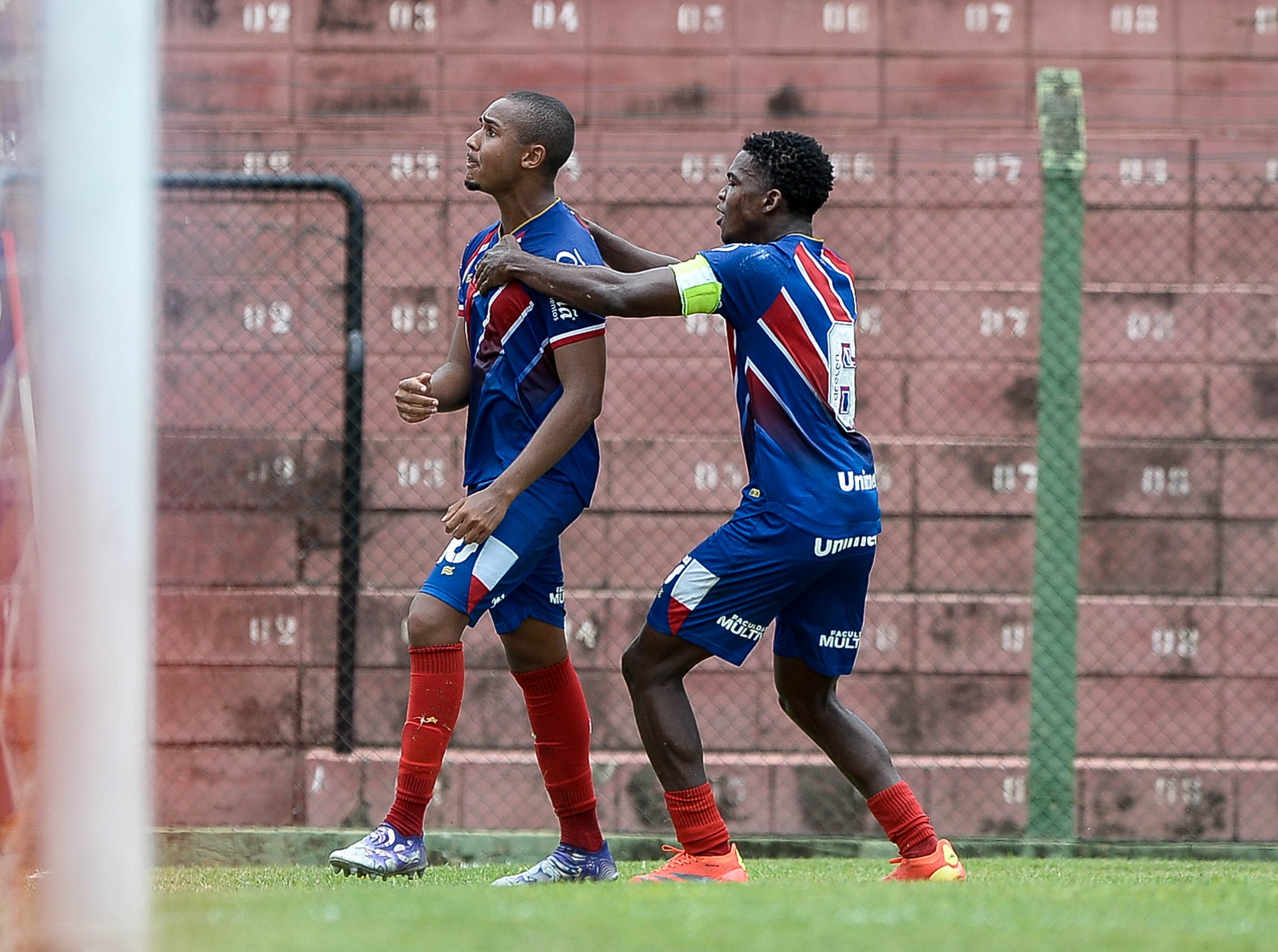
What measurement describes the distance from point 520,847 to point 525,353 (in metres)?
2.72

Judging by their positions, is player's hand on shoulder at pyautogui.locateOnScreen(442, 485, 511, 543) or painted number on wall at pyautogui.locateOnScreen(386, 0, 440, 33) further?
painted number on wall at pyautogui.locateOnScreen(386, 0, 440, 33)

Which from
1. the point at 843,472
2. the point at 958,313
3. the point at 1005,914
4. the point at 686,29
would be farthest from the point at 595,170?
the point at 1005,914

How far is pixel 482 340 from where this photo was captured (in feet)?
15.0

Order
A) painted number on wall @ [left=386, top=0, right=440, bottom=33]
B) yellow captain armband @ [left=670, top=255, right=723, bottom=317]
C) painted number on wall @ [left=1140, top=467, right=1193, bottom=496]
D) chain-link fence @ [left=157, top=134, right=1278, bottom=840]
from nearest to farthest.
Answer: yellow captain armband @ [left=670, top=255, right=723, bottom=317]
chain-link fence @ [left=157, top=134, right=1278, bottom=840]
painted number on wall @ [left=1140, top=467, right=1193, bottom=496]
painted number on wall @ [left=386, top=0, right=440, bottom=33]

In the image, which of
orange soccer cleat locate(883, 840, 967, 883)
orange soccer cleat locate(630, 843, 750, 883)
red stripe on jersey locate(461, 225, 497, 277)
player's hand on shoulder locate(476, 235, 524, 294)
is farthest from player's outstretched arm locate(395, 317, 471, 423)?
orange soccer cleat locate(883, 840, 967, 883)

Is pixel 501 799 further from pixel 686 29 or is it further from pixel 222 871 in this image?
pixel 686 29

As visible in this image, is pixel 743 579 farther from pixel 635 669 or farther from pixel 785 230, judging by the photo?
pixel 785 230

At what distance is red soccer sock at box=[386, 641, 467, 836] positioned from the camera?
14.2 feet

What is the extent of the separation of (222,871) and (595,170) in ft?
11.0

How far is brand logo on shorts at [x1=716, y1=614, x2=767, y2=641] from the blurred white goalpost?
2.00m

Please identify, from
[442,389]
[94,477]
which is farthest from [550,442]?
[94,477]

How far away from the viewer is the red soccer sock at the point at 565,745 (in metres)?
4.67

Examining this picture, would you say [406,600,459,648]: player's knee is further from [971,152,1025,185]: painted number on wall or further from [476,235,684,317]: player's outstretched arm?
[971,152,1025,185]: painted number on wall

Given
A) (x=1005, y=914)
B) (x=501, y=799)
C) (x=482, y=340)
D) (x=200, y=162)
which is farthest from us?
(x=200, y=162)
